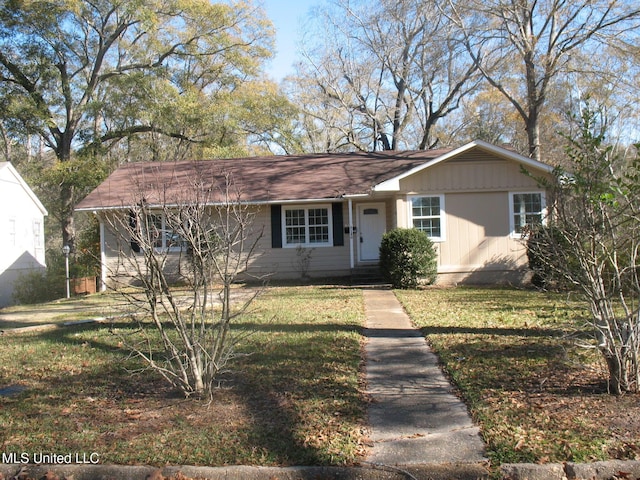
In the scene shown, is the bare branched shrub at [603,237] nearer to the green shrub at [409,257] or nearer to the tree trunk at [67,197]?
the green shrub at [409,257]

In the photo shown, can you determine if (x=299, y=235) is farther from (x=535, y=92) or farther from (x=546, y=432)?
(x=546, y=432)

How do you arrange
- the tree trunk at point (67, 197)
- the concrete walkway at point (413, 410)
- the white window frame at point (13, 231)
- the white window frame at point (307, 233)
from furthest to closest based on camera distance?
the tree trunk at point (67, 197)
the white window frame at point (13, 231)
the white window frame at point (307, 233)
the concrete walkway at point (413, 410)

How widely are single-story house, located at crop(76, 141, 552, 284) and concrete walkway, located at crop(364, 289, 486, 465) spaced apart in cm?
744

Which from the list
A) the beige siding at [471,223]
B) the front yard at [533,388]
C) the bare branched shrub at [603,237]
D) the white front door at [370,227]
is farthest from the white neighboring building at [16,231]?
the bare branched shrub at [603,237]

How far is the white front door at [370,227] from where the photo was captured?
1820 centimetres

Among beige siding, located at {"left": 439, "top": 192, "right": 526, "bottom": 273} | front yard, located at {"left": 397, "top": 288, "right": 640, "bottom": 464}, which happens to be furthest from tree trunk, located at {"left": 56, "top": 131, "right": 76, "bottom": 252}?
front yard, located at {"left": 397, "top": 288, "right": 640, "bottom": 464}

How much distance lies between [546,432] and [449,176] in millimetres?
11938

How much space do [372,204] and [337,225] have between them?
1371 mm

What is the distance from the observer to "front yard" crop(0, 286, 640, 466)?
447cm

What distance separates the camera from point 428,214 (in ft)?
52.9

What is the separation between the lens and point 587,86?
2217 centimetres

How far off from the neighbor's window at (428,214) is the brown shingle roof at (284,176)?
133cm

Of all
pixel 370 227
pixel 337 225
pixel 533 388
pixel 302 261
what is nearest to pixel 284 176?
pixel 337 225

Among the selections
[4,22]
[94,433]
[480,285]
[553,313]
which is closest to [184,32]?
[4,22]
